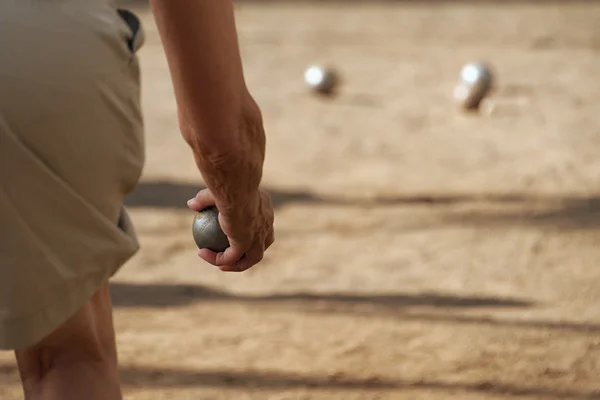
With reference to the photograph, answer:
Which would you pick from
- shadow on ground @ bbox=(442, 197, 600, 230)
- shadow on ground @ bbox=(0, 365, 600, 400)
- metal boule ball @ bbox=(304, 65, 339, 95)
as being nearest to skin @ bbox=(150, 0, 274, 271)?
shadow on ground @ bbox=(0, 365, 600, 400)

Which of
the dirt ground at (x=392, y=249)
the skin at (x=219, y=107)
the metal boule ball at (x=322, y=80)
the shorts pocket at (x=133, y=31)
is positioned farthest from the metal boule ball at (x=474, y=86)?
the skin at (x=219, y=107)

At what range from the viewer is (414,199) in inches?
173

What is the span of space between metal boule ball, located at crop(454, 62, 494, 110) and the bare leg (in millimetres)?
4024

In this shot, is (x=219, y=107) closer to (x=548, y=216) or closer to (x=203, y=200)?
(x=203, y=200)

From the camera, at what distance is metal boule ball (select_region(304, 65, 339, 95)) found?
5.86 metres

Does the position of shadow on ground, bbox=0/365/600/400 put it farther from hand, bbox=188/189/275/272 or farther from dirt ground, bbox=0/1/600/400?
hand, bbox=188/189/275/272

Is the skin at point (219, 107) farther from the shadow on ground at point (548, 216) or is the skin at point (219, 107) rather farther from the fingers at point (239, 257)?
the shadow on ground at point (548, 216)

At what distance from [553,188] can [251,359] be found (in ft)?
6.46

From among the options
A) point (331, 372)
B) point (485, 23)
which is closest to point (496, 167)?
point (331, 372)

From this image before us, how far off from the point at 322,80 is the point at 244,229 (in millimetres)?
4423

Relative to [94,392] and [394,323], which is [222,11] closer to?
[94,392]

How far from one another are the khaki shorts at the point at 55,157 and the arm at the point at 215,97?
250 mm

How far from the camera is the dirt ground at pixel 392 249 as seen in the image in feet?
9.54

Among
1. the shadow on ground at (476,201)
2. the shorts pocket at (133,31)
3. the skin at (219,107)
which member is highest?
the skin at (219,107)
